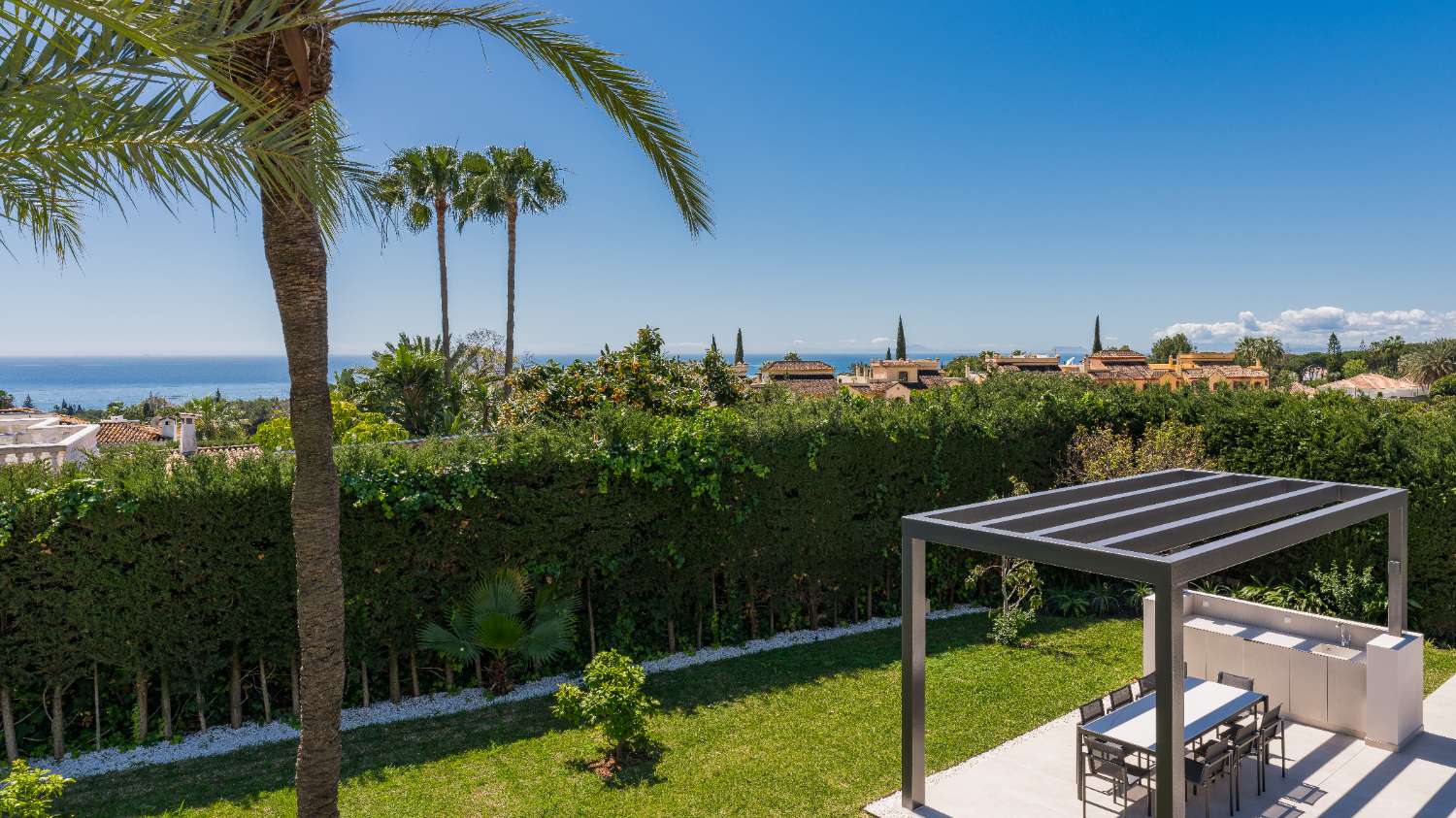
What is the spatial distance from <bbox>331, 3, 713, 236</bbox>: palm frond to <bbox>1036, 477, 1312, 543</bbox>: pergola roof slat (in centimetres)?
355

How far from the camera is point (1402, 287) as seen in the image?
3272 cm

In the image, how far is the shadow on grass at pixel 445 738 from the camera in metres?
6.16

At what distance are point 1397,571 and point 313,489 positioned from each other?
32.3ft

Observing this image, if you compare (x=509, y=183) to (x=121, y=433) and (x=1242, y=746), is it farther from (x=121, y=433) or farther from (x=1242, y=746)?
(x=1242, y=746)

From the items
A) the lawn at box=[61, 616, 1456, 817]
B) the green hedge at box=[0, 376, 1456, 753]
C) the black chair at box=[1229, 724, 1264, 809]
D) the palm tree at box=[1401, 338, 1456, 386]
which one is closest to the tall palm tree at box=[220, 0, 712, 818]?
the lawn at box=[61, 616, 1456, 817]

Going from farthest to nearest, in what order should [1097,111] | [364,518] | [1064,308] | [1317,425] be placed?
[1064,308] < [1097,111] < [1317,425] < [364,518]

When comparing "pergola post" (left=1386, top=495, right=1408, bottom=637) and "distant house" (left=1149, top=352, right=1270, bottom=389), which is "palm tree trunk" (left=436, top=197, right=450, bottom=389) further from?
"distant house" (left=1149, top=352, right=1270, bottom=389)

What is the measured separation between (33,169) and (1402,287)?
143 ft

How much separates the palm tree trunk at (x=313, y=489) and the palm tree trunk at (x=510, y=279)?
2630 centimetres

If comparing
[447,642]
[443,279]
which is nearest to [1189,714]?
[447,642]

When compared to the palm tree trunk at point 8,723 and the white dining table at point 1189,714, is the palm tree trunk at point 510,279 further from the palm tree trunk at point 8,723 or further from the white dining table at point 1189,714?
the white dining table at point 1189,714

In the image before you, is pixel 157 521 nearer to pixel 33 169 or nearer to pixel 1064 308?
pixel 33 169

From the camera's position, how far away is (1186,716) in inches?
250

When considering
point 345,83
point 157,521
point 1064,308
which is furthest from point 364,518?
point 1064,308
